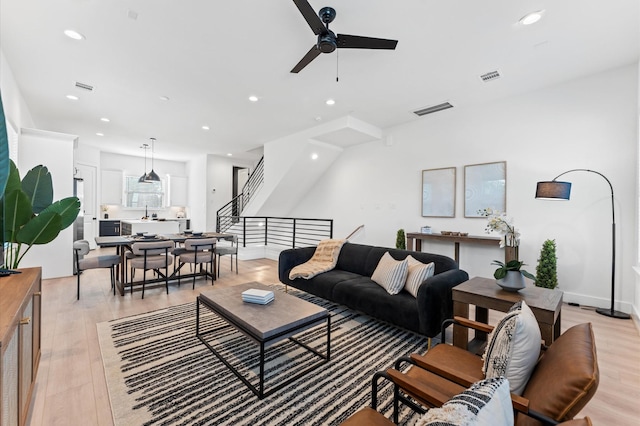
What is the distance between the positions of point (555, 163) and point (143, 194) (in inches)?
430

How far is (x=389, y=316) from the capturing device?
2812 millimetres

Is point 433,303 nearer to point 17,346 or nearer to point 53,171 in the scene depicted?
point 17,346

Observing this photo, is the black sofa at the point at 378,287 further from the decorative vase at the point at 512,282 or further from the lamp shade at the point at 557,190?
the lamp shade at the point at 557,190

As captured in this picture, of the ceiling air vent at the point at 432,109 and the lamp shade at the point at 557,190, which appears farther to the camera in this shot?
the ceiling air vent at the point at 432,109

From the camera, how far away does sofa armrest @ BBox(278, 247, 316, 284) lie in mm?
4109

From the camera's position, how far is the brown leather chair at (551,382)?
0.91m

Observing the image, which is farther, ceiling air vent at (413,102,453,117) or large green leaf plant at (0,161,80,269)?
ceiling air vent at (413,102,453,117)

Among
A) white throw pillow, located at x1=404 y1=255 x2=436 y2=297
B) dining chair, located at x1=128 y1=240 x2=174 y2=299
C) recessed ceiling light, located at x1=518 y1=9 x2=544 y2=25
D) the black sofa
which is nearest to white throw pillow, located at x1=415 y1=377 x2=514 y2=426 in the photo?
the black sofa

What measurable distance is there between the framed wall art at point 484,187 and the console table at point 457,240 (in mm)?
518

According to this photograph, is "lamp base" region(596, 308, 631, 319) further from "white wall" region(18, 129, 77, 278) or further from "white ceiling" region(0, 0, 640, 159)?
"white wall" region(18, 129, 77, 278)

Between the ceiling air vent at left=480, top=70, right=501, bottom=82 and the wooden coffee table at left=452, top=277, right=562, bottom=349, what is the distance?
2.87m

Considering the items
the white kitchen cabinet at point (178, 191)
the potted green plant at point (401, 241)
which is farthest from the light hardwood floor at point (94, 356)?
the white kitchen cabinet at point (178, 191)

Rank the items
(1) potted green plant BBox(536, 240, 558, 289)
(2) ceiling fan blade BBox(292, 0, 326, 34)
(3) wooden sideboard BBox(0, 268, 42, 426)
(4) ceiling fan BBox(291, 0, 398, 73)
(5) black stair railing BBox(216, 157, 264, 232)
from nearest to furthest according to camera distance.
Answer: (3) wooden sideboard BBox(0, 268, 42, 426) → (2) ceiling fan blade BBox(292, 0, 326, 34) → (4) ceiling fan BBox(291, 0, 398, 73) → (1) potted green plant BBox(536, 240, 558, 289) → (5) black stair railing BBox(216, 157, 264, 232)

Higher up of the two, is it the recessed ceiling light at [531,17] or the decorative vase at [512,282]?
the recessed ceiling light at [531,17]
